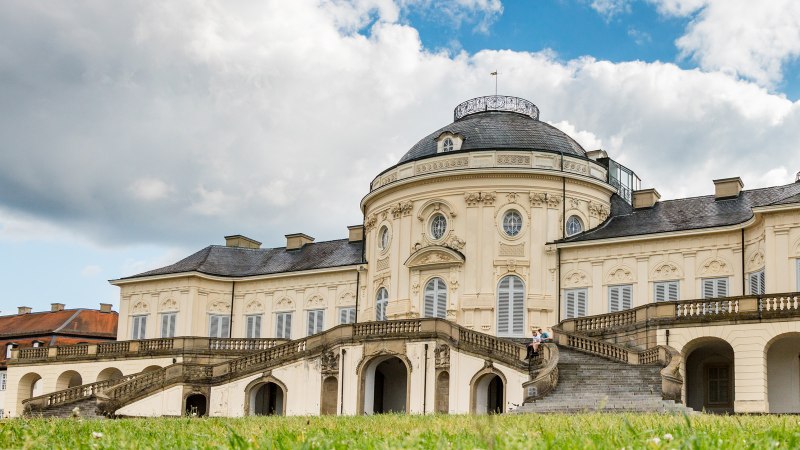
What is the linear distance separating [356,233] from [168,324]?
37.1 feet

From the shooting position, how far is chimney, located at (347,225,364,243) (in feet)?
180

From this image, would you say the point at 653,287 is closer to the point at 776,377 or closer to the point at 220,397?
the point at 776,377

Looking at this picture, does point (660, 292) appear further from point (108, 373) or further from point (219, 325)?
point (108, 373)

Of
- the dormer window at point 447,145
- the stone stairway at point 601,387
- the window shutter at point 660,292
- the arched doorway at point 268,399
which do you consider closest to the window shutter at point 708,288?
the window shutter at point 660,292

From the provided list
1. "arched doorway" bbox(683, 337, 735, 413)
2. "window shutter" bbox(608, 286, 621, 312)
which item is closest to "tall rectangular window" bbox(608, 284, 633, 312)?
"window shutter" bbox(608, 286, 621, 312)

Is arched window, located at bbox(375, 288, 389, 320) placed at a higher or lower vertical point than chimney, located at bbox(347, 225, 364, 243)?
lower

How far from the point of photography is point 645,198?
46.7 m

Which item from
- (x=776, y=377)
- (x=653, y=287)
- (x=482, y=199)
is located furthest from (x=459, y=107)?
(x=776, y=377)

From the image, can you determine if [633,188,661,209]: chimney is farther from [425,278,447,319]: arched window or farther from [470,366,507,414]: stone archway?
[470,366,507,414]: stone archway

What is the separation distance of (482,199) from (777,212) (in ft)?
41.8

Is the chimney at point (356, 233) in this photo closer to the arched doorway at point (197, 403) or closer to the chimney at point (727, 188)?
the arched doorway at point (197, 403)

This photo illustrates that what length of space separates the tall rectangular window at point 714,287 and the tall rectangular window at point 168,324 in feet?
91.6

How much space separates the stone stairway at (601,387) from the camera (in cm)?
2878

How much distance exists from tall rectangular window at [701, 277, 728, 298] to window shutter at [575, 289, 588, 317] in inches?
200
